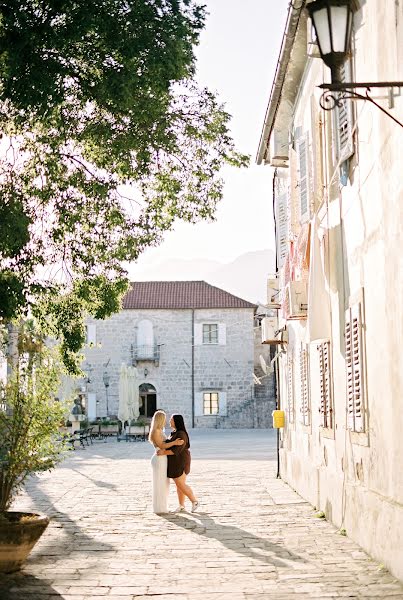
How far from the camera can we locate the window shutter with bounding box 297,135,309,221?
478 inches

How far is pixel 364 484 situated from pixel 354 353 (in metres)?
1.39

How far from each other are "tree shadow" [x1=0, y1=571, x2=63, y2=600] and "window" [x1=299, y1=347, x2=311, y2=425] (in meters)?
6.49

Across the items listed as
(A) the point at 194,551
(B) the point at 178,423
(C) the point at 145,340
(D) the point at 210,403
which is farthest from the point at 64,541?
(C) the point at 145,340

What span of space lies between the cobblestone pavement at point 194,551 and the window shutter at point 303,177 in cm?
441

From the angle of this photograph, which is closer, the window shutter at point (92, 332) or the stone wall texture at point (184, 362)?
the stone wall texture at point (184, 362)

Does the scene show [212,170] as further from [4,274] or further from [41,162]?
[4,274]

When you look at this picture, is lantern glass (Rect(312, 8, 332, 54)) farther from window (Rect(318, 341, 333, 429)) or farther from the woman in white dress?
the woman in white dress

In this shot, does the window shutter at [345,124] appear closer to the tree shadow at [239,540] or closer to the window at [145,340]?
the tree shadow at [239,540]

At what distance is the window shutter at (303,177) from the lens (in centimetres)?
1214

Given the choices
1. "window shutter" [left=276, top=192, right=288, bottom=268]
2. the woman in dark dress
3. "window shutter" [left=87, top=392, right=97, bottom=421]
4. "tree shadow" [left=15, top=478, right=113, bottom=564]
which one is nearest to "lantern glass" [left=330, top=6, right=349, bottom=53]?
"tree shadow" [left=15, top=478, right=113, bottom=564]

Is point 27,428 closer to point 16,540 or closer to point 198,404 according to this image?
point 16,540

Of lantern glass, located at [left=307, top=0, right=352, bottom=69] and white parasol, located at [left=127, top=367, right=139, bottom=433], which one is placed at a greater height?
lantern glass, located at [left=307, top=0, right=352, bottom=69]

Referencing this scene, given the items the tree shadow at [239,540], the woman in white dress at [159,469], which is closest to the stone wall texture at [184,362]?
the woman in white dress at [159,469]

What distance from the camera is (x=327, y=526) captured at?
32.7 ft
